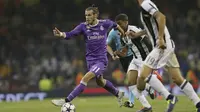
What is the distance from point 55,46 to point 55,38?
63 centimetres

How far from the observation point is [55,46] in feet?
77.5

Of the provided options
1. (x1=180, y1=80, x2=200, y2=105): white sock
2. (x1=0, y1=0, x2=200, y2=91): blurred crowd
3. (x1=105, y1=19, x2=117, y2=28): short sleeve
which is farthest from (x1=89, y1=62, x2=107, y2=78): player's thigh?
(x1=0, y1=0, x2=200, y2=91): blurred crowd

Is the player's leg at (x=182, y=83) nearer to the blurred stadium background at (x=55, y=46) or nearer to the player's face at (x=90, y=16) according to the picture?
the player's face at (x=90, y=16)

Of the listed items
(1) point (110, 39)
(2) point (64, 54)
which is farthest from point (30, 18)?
(1) point (110, 39)

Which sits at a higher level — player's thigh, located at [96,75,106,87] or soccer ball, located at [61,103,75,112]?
player's thigh, located at [96,75,106,87]

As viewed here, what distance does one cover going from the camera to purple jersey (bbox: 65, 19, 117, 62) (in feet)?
35.3

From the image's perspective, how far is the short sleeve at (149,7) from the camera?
8.70m

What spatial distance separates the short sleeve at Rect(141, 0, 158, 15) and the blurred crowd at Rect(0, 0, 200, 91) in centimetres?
1303

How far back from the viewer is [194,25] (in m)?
25.8

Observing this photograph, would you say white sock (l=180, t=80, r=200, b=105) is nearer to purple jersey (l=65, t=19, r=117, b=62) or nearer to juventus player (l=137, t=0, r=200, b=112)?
juventus player (l=137, t=0, r=200, b=112)

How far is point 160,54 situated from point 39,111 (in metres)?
4.33

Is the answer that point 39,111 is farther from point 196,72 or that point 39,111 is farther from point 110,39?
point 196,72

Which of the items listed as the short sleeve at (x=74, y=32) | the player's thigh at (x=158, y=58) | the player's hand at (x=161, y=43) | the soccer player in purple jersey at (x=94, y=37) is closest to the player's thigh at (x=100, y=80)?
the soccer player in purple jersey at (x=94, y=37)

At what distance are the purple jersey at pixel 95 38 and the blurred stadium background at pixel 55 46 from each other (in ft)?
32.8
